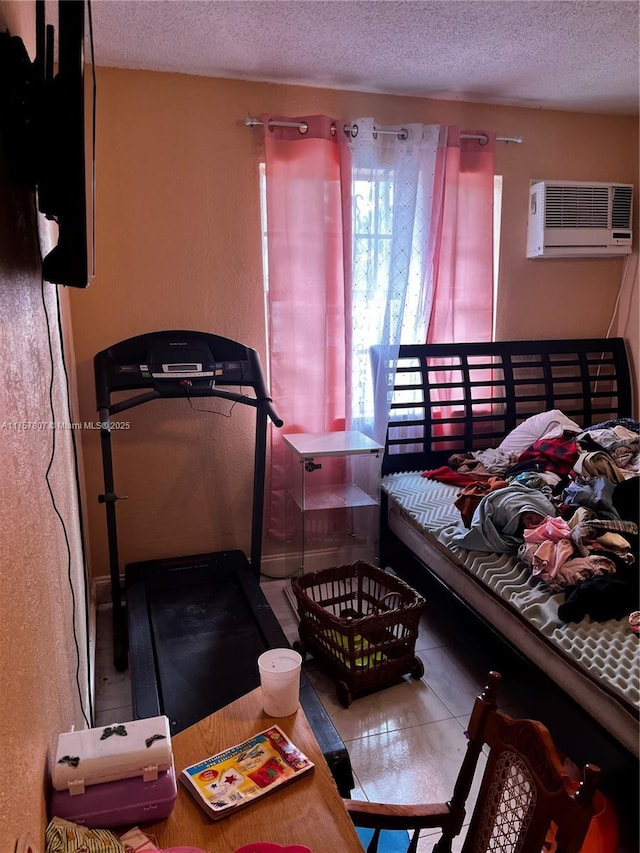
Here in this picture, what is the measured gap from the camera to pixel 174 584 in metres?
2.81

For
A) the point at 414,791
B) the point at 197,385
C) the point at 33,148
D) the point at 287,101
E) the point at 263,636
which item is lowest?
the point at 414,791

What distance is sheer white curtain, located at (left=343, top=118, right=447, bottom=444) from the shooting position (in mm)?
3027

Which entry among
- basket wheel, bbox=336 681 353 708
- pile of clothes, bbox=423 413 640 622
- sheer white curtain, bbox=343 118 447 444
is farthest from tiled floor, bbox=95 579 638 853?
sheer white curtain, bbox=343 118 447 444

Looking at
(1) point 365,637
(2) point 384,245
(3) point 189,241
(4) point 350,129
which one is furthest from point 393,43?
(1) point 365,637

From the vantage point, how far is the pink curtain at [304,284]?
2.92 meters

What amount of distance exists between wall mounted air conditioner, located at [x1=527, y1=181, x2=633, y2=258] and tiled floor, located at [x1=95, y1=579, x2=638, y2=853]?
7.12ft

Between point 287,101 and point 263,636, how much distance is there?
2.55 meters

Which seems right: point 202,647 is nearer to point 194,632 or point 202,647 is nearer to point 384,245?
point 194,632

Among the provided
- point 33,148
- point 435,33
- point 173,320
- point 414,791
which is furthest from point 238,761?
point 435,33

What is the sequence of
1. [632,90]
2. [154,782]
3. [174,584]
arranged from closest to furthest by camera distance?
[154,782] < [174,584] < [632,90]

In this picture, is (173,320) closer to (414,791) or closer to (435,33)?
(435,33)

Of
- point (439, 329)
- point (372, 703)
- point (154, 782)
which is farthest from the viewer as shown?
point (439, 329)

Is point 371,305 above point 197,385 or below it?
above

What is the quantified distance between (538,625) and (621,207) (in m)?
2.74
